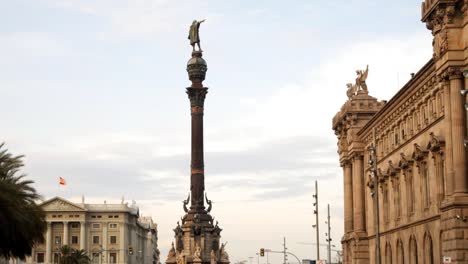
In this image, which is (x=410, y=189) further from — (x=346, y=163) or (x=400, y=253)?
(x=346, y=163)

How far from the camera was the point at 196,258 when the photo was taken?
315 feet

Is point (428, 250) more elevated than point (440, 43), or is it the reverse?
point (440, 43)

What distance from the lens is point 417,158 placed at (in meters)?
67.6

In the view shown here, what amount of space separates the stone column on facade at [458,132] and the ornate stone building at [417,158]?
60 millimetres

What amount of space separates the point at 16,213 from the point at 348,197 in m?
47.0

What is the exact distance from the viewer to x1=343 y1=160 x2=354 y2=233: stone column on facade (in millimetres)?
93875

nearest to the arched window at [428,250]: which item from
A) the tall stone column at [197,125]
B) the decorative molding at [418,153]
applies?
the decorative molding at [418,153]

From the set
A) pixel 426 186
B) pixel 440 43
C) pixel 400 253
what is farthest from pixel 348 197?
pixel 440 43

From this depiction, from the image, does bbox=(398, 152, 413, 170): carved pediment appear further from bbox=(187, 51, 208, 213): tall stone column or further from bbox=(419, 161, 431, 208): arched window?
bbox=(187, 51, 208, 213): tall stone column

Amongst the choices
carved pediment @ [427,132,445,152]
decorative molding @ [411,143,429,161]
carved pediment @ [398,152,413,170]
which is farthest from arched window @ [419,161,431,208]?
carved pediment @ [427,132,445,152]

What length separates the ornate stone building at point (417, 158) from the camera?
53.9m

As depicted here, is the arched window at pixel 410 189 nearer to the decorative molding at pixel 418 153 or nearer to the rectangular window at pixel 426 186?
the decorative molding at pixel 418 153

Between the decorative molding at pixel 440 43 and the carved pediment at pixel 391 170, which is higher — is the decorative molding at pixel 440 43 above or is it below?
above

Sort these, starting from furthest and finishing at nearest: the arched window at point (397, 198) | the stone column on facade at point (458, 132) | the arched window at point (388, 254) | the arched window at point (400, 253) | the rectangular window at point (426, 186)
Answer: the arched window at point (388, 254)
the arched window at point (397, 198)
the arched window at point (400, 253)
the rectangular window at point (426, 186)
the stone column on facade at point (458, 132)
